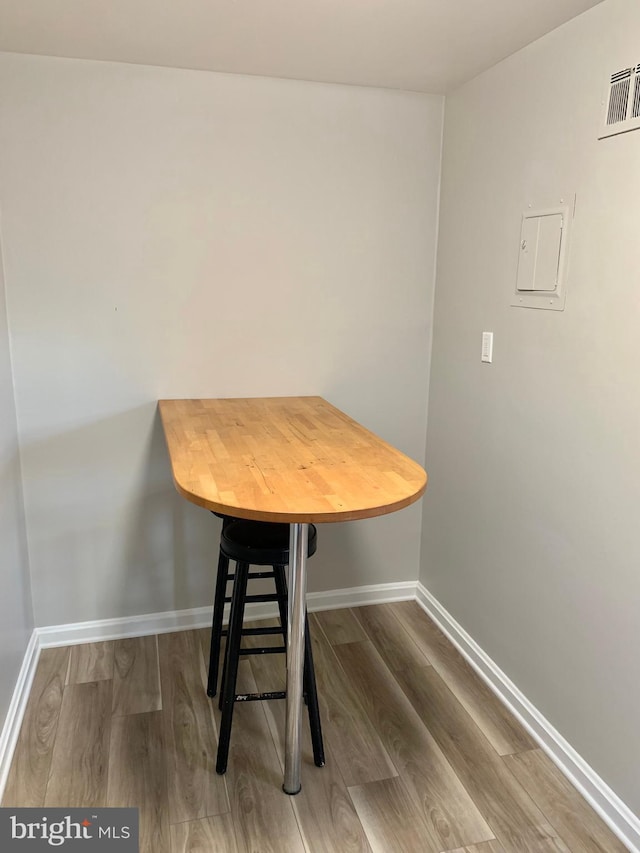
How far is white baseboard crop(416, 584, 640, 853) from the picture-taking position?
1.83 meters

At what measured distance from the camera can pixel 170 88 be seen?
241 cm

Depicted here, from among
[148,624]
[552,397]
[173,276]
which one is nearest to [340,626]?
[148,624]

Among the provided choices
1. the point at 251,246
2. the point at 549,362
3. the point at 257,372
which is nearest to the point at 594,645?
the point at 549,362

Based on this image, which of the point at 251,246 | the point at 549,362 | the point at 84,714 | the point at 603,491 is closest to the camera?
the point at 603,491

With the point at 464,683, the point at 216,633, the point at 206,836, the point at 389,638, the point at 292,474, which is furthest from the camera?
the point at 389,638

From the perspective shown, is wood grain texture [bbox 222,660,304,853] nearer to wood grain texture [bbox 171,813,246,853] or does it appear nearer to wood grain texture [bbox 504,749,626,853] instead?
wood grain texture [bbox 171,813,246,853]

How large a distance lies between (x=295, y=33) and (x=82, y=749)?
2.39 meters

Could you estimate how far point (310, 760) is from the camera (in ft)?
6.86

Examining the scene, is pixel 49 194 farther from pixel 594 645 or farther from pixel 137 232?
pixel 594 645

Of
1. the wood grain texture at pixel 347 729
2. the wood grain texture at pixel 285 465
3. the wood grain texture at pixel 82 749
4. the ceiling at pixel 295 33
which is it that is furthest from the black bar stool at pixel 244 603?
the ceiling at pixel 295 33

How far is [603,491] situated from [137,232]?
6.14 feet

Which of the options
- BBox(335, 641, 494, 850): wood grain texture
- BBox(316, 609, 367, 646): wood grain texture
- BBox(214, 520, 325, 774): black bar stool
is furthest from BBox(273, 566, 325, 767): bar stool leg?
BBox(316, 609, 367, 646): wood grain texture

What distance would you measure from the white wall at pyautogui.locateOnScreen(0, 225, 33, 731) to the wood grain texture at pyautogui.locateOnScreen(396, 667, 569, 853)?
1.40 metres

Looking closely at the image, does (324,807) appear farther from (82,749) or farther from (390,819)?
(82,749)
